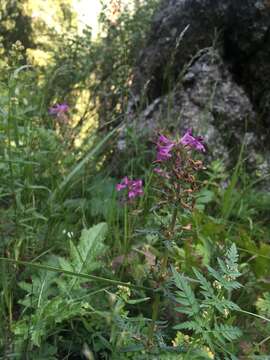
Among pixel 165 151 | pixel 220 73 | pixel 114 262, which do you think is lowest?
pixel 114 262

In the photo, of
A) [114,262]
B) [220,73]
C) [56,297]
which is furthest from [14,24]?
[56,297]

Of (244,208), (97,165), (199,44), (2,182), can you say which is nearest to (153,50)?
(199,44)

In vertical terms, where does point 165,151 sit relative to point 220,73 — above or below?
above

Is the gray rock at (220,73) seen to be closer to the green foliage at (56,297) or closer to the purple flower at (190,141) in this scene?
the green foliage at (56,297)

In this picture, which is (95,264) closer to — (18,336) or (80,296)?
(80,296)

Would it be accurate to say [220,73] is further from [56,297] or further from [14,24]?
[14,24]

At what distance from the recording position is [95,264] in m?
1.64

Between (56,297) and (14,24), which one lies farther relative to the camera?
(14,24)

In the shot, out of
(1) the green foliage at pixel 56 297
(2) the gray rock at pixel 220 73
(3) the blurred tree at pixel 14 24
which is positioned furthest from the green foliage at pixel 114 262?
(3) the blurred tree at pixel 14 24

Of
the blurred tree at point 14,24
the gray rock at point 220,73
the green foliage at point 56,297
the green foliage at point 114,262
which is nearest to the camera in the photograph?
the green foliage at point 114,262

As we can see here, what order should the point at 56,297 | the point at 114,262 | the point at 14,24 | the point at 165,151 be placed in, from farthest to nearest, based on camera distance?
the point at 14,24, the point at 114,262, the point at 56,297, the point at 165,151

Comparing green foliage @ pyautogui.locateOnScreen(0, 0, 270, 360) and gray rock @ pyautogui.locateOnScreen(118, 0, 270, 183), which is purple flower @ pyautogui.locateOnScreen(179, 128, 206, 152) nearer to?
green foliage @ pyautogui.locateOnScreen(0, 0, 270, 360)

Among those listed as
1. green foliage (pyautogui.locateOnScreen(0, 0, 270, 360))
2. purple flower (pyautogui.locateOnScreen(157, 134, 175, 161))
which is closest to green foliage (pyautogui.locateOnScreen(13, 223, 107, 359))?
green foliage (pyautogui.locateOnScreen(0, 0, 270, 360))

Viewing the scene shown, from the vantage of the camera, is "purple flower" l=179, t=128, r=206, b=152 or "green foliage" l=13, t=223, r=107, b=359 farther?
"green foliage" l=13, t=223, r=107, b=359
